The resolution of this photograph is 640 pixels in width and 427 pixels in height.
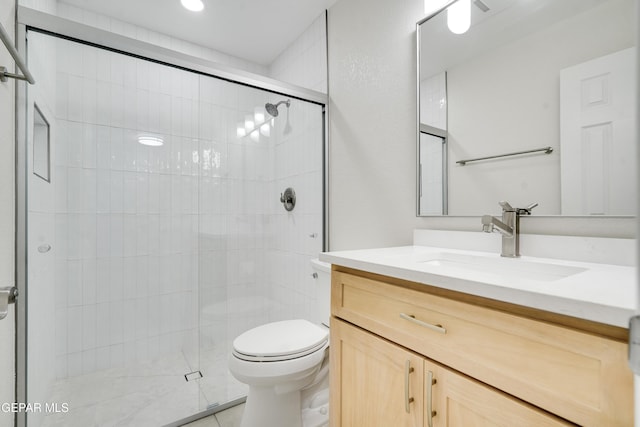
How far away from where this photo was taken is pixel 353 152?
71.0 inches

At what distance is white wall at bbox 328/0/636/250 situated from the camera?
1.46 metres

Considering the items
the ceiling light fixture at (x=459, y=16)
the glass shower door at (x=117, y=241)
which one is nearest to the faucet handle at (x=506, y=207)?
the ceiling light fixture at (x=459, y=16)

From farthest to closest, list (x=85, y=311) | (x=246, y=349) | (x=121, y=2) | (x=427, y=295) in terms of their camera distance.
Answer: (x=121, y=2), (x=85, y=311), (x=246, y=349), (x=427, y=295)

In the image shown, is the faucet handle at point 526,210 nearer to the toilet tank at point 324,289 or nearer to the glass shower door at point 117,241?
the toilet tank at point 324,289

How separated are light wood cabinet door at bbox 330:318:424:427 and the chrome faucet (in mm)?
508

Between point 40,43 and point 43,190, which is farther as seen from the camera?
point 43,190

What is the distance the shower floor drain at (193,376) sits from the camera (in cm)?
174

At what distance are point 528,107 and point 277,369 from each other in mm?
1352

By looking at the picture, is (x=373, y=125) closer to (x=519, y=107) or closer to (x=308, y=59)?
(x=519, y=107)

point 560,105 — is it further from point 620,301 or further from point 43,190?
point 43,190

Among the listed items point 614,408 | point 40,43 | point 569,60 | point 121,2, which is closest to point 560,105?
point 569,60

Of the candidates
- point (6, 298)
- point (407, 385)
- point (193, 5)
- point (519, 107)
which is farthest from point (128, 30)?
point (407, 385)

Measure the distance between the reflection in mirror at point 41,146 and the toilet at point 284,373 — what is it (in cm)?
121

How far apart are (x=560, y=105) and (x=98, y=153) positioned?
2.22 m
